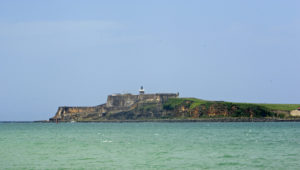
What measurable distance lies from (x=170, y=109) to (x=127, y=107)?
17874 mm

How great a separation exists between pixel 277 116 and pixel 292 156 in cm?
13319

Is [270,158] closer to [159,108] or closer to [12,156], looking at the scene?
[12,156]

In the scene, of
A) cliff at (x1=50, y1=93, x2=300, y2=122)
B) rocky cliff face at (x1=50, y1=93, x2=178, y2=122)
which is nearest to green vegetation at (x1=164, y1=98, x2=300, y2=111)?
cliff at (x1=50, y1=93, x2=300, y2=122)

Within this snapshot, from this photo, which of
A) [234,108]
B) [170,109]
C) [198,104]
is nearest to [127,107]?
[170,109]

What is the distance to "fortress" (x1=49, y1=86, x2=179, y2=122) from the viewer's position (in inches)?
7224

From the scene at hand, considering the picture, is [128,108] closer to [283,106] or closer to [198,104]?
[198,104]

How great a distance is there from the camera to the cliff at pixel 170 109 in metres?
167

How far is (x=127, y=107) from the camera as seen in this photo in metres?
188

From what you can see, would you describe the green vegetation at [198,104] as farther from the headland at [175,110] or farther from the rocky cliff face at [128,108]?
the rocky cliff face at [128,108]

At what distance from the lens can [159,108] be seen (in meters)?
182

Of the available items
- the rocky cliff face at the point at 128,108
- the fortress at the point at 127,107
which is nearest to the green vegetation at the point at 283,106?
the fortress at the point at 127,107

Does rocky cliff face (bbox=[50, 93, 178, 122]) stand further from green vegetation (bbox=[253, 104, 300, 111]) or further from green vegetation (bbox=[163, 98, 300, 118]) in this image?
green vegetation (bbox=[253, 104, 300, 111])

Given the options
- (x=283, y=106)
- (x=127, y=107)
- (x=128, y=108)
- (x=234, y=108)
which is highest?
(x=127, y=107)

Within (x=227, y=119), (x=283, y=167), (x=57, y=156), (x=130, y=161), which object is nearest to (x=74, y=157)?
(x=57, y=156)
